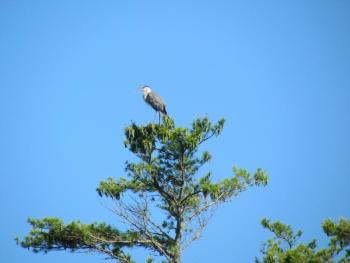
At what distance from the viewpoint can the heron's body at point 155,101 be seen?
60.3 ft

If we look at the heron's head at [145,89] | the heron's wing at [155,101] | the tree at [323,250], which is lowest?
the tree at [323,250]

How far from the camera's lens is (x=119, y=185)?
15.0 metres

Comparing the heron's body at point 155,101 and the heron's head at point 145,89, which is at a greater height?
the heron's head at point 145,89

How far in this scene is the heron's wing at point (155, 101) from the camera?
18391 millimetres

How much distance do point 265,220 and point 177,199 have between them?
8.59 ft

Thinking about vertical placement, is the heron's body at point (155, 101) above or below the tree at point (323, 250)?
above

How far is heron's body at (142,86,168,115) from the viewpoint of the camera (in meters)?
18.4

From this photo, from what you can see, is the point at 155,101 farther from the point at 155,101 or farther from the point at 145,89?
the point at 145,89

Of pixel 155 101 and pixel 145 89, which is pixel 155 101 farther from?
pixel 145 89

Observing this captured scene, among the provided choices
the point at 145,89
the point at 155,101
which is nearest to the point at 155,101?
the point at 155,101

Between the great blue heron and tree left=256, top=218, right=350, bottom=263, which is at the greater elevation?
the great blue heron

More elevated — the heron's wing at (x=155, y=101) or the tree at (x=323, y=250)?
the heron's wing at (x=155, y=101)

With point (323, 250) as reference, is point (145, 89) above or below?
above

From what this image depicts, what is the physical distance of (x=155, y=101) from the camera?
1862 centimetres
